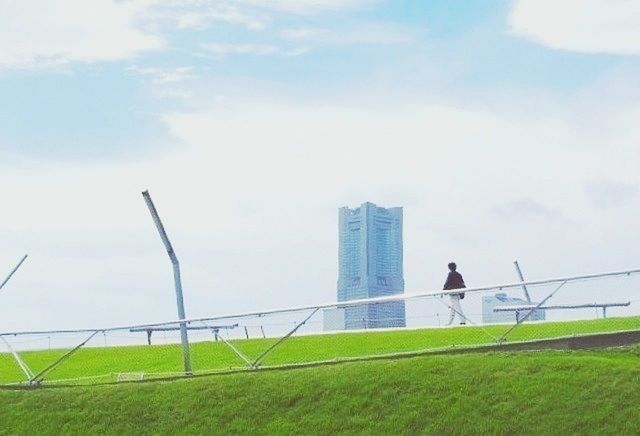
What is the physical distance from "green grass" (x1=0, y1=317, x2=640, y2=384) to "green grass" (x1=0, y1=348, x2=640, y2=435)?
2059 millimetres

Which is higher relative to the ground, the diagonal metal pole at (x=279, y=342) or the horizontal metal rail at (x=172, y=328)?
the horizontal metal rail at (x=172, y=328)

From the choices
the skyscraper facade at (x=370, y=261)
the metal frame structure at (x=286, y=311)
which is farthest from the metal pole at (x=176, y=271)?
the skyscraper facade at (x=370, y=261)

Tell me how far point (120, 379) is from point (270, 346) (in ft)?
11.4

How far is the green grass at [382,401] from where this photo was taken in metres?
19.3

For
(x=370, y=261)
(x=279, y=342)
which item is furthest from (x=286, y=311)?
(x=370, y=261)

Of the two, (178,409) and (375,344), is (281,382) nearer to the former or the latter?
(178,409)

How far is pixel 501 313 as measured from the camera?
2516 cm

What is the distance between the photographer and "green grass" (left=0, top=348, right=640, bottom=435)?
19.3 meters

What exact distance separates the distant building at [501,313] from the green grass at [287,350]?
0.18m

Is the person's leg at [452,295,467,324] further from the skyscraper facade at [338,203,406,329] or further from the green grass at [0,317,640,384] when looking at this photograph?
the skyscraper facade at [338,203,406,329]

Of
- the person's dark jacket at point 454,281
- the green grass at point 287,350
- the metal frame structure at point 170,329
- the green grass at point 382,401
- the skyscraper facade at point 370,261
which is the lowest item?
the green grass at point 382,401

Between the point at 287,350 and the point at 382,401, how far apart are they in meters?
6.98

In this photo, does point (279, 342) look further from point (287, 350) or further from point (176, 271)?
point (176, 271)

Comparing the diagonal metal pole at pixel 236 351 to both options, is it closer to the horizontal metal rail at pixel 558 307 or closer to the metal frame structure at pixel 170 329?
the metal frame structure at pixel 170 329
